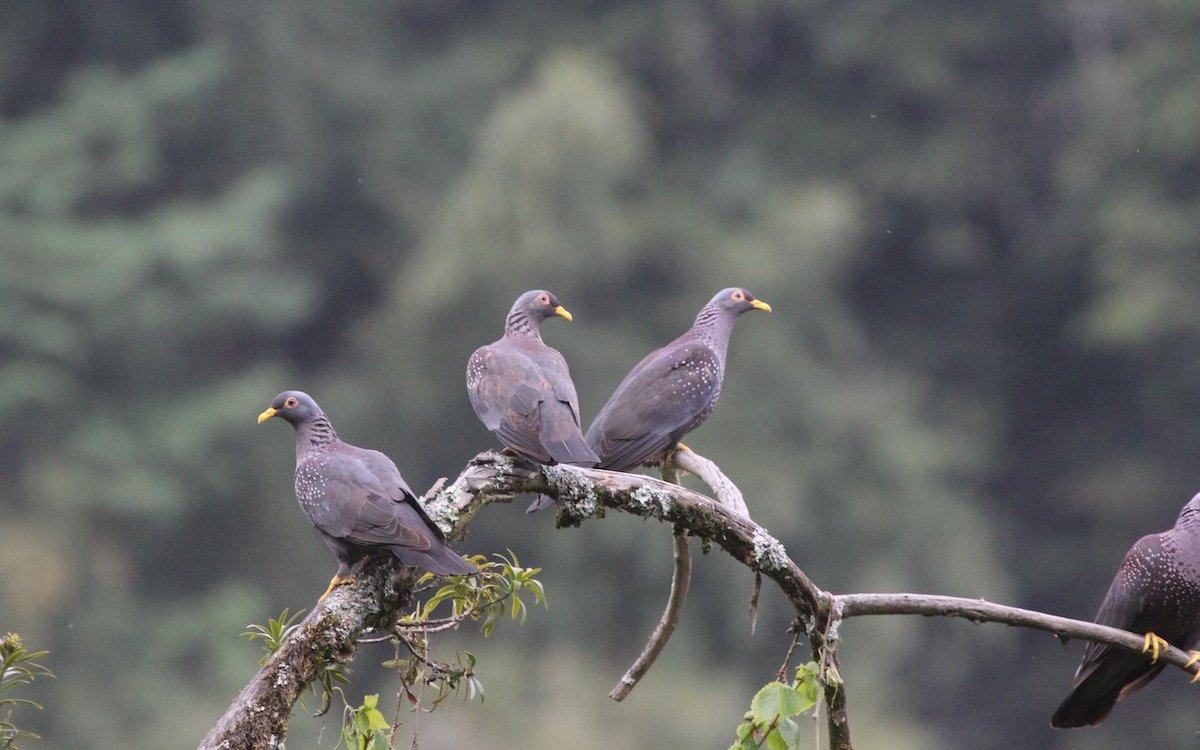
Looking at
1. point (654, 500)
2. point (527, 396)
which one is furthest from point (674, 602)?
point (527, 396)

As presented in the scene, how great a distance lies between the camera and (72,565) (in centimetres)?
2219

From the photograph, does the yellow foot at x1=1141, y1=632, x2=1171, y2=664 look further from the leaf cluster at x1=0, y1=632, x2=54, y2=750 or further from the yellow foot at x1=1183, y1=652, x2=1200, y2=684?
the leaf cluster at x1=0, y1=632, x2=54, y2=750

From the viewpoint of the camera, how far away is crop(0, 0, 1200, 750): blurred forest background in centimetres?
2198

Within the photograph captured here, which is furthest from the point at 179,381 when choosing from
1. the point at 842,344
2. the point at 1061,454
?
the point at 1061,454

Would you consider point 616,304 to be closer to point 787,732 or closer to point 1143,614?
point 1143,614

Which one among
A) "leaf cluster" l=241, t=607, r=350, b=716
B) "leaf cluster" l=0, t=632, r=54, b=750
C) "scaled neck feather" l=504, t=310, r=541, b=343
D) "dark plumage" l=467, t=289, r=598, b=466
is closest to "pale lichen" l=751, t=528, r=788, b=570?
"dark plumage" l=467, t=289, r=598, b=466

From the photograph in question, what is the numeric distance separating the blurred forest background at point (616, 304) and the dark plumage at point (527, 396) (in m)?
13.2

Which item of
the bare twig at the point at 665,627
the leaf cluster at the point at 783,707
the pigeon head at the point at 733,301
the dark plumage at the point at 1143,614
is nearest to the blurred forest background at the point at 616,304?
the pigeon head at the point at 733,301

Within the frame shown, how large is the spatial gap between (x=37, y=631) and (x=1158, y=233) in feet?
49.2

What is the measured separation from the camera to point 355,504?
453 centimetres

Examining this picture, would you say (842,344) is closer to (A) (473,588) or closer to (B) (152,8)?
(B) (152,8)

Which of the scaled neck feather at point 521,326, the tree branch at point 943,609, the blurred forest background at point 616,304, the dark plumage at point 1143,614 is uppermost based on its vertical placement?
the blurred forest background at point 616,304

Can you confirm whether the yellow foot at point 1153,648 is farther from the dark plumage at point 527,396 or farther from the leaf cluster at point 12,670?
the leaf cluster at point 12,670

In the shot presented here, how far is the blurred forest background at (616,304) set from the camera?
22.0m
